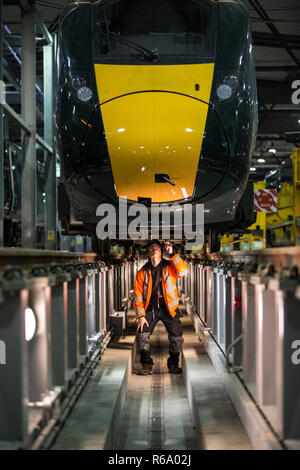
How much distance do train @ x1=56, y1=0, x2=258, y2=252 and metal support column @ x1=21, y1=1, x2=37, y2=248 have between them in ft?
11.0

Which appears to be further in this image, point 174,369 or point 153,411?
point 174,369

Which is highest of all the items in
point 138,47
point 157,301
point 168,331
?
point 138,47

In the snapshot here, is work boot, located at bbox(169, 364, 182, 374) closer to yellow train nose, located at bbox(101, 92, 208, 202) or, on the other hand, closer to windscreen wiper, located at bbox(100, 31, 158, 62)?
yellow train nose, located at bbox(101, 92, 208, 202)

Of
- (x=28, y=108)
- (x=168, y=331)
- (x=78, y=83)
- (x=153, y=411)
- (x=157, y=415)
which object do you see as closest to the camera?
(x=78, y=83)

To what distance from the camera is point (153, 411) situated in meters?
5.22

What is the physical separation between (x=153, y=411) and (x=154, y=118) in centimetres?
260

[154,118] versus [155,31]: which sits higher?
[155,31]

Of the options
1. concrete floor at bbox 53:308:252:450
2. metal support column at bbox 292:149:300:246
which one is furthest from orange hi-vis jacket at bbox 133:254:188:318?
metal support column at bbox 292:149:300:246

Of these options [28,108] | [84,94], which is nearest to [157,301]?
[84,94]

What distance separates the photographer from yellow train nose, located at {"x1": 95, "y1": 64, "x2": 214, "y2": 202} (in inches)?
181

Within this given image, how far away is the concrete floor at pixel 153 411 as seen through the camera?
324 centimetres

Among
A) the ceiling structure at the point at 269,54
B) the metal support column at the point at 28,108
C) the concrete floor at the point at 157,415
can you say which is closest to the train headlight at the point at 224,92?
the concrete floor at the point at 157,415

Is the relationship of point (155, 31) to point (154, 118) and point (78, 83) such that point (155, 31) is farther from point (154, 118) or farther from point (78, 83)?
point (154, 118)

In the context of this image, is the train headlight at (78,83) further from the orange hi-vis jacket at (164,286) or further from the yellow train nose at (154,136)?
the orange hi-vis jacket at (164,286)
